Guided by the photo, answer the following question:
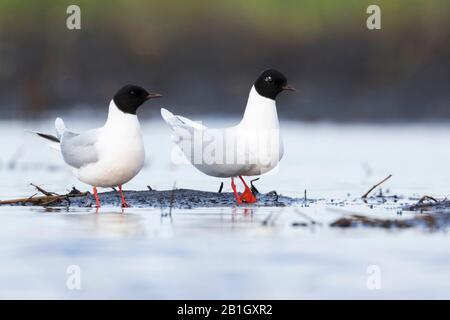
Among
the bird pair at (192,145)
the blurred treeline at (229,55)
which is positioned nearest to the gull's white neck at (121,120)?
the bird pair at (192,145)

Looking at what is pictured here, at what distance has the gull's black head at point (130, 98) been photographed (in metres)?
9.66

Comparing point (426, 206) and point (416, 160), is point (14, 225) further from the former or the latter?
point (416, 160)

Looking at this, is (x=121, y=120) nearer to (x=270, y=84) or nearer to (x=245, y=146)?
(x=245, y=146)

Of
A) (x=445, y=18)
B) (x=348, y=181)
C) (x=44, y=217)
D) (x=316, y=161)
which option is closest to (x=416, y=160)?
(x=316, y=161)

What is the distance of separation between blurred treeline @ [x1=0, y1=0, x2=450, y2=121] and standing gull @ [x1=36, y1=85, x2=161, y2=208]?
429 inches

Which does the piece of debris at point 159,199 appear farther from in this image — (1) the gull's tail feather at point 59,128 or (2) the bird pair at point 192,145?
(1) the gull's tail feather at point 59,128

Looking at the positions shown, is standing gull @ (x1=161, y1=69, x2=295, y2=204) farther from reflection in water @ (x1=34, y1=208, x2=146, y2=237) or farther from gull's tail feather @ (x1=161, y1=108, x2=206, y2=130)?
reflection in water @ (x1=34, y1=208, x2=146, y2=237)

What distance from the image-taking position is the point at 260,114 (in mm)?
9961

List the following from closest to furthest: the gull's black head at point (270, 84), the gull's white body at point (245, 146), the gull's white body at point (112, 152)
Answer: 1. the gull's white body at point (112, 152)
2. the gull's white body at point (245, 146)
3. the gull's black head at point (270, 84)

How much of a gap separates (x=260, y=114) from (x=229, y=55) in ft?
41.8

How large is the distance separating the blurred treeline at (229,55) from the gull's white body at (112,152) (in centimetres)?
1096

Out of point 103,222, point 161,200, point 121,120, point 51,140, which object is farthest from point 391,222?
point 51,140

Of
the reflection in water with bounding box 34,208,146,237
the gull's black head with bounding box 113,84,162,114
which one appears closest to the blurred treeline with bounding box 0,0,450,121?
the gull's black head with bounding box 113,84,162,114

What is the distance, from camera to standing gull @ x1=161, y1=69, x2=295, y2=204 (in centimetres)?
962
